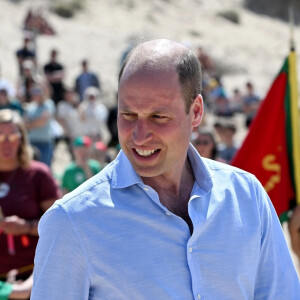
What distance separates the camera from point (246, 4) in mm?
40469

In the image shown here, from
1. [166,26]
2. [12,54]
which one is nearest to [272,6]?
[166,26]

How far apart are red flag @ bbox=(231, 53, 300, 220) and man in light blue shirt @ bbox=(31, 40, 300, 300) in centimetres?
264

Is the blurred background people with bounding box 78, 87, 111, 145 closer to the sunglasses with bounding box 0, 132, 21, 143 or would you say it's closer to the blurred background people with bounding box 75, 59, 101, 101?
the blurred background people with bounding box 75, 59, 101, 101

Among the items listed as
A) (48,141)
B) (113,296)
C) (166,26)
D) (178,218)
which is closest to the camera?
(113,296)

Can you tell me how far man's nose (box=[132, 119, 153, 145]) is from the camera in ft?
6.32

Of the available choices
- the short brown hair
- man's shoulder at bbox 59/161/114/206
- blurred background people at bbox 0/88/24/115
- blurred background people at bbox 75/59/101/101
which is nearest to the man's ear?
man's shoulder at bbox 59/161/114/206

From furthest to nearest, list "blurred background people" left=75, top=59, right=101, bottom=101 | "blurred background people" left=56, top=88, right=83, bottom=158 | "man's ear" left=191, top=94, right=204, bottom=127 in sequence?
1. "blurred background people" left=75, top=59, right=101, bottom=101
2. "blurred background people" left=56, top=88, right=83, bottom=158
3. "man's ear" left=191, top=94, right=204, bottom=127

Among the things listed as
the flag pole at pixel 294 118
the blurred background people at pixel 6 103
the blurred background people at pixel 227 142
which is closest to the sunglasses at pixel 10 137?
the flag pole at pixel 294 118

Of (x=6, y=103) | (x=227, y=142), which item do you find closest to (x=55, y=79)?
(x=6, y=103)

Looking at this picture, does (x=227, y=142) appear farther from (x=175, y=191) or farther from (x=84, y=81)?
(x=84, y=81)

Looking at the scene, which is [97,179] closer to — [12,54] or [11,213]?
[11,213]

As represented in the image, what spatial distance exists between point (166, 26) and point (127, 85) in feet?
105

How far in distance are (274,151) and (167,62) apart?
2.93 metres

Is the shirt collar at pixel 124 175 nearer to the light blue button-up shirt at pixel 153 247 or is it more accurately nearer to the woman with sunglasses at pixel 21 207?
the light blue button-up shirt at pixel 153 247
